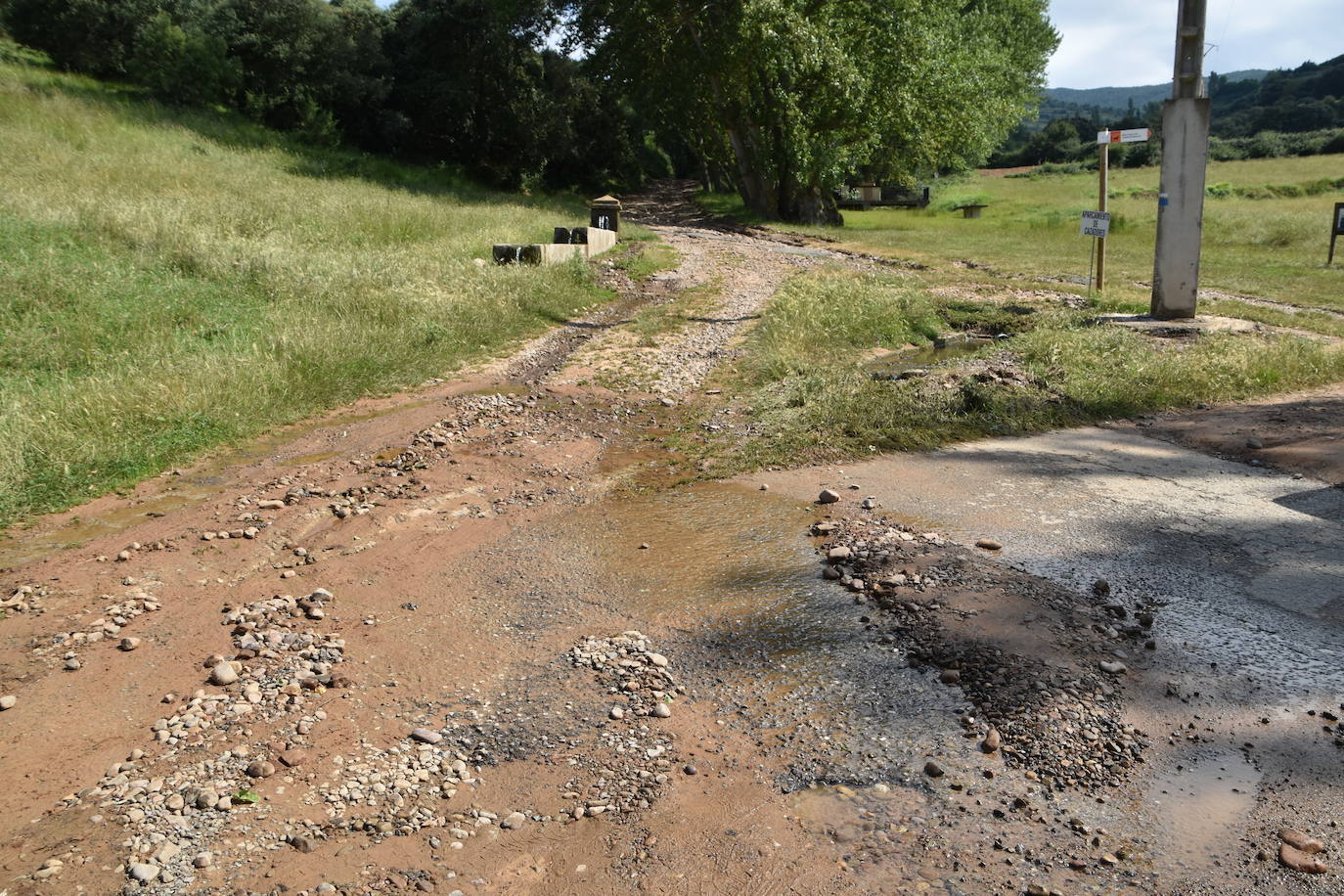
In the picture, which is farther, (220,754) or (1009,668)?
(1009,668)

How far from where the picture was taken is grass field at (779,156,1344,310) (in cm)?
1623

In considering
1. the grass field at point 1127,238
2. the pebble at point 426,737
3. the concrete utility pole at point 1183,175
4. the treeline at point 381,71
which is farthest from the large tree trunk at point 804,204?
the pebble at point 426,737

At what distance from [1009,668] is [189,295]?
8774mm

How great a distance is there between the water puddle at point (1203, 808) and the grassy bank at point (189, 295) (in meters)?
→ 5.78

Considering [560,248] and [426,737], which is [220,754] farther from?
[560,248]

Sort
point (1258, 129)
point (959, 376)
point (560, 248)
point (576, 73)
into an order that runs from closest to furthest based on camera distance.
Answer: point (959, 376) < point (560, 248) < point (576, 73) < point (1258, 129)

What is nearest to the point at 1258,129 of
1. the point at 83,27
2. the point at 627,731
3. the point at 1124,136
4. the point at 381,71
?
the point at 381,71

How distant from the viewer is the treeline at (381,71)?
2459 cm

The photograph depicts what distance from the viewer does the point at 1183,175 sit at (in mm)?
11461

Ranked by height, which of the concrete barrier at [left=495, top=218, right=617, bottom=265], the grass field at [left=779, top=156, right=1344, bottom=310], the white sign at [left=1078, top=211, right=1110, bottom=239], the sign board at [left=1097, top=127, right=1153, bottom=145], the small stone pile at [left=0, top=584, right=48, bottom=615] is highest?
the sign board at [left=1097, top=127, right=1153, bottom=145]

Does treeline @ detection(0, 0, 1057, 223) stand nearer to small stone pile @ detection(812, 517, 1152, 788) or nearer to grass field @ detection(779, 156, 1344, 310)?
grass field @ detection(779, 156, 1344, 310)

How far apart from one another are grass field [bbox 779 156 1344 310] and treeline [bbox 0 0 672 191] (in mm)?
10304

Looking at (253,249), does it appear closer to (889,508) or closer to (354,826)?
(889,508)

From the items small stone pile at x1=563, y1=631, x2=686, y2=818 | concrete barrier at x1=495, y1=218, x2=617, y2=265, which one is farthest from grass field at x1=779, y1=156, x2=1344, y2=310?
small stone pile at x1=563, y1=631, x2=686, y2=818
